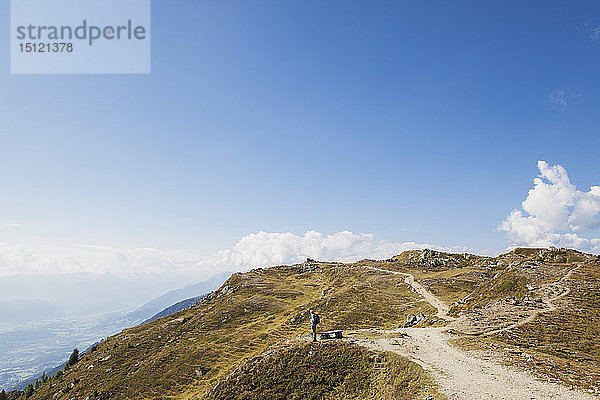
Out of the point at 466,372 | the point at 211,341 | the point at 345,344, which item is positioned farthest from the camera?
the point at 211,341

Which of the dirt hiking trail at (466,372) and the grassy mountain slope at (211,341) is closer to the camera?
the dirt hiking trail at (466,372)

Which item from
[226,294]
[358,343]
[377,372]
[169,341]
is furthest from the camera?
[226,294]

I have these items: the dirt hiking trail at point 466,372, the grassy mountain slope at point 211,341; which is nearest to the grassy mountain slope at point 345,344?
the grassy mountain slope at point 211,341

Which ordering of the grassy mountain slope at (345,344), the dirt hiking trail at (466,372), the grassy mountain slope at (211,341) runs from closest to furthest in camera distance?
the dirt hiking trail at (466,372) → the grassy mountain slope at (345,344) → the grassy mountain slope at (211,341)

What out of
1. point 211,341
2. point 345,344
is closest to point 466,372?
point 345,344

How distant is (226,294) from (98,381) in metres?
64.3

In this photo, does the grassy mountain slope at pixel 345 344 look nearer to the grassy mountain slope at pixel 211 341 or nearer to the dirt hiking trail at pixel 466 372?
the grassy mountain slope at pixel 211 341

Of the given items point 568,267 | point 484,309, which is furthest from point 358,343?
point 568,267

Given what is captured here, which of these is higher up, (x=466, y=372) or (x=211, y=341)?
(x=466, y=372)

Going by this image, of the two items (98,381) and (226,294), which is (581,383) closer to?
(98,381)

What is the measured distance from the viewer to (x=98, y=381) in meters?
71.9

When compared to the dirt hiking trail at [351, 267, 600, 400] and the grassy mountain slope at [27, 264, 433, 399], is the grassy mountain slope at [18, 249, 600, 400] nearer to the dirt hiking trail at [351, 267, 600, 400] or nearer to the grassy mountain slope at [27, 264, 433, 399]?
the grassy mountain slope at [27, 264, 433, 399]

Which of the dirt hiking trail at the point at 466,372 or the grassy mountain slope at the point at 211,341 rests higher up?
the dirt hiking trail at the point at 466,372

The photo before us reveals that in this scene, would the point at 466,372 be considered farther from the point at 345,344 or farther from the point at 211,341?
the point at 211,341
